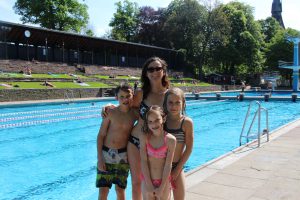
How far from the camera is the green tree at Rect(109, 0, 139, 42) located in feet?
190

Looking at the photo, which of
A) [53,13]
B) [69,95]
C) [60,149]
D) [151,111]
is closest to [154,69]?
Answer: [151,111]

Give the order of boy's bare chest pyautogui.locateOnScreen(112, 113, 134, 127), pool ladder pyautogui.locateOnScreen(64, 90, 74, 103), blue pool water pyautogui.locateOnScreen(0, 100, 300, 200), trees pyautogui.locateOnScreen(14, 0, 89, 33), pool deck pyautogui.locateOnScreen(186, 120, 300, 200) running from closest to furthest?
1. boy's bare chest pyautogui.locateOnScreen(112, 113, 134, 127)
2. pool deck pyautogui.locateOnScreen(186, 120, 300, 200)
3. blue pool water pyautogui.locateOnScreen(0, 100, 300, 200)
4. pool ladder pyautogui.locateOnScreen(64, 90, 74, 103)
5. trees pyautogui.locateOnScreen(14, 0, 89, 33)

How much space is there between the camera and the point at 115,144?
11.1 feet

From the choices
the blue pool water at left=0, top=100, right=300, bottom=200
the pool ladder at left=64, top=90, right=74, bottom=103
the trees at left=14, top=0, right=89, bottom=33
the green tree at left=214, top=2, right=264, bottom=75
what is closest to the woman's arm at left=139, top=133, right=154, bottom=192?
the blue pool water at left=0, top=100, right=300, bottom=200

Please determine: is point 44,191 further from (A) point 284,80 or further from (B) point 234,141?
(A) point 284,80

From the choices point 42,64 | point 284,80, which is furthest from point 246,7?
point 42,64

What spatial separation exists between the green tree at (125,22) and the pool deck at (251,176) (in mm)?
53355

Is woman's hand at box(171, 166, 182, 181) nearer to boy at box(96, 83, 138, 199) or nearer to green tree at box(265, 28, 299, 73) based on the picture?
boy at box(96, 83, 138, 199)

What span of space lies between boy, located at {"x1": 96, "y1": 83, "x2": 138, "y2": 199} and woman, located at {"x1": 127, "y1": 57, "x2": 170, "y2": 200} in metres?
0.11

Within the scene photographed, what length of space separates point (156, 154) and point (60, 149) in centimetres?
725

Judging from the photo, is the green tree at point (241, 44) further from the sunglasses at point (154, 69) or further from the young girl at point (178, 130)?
the young girl at point (178, 130)

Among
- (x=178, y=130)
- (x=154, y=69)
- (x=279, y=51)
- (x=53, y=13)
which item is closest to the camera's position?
(x=178, y=130)

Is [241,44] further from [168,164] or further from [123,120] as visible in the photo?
[168,164]

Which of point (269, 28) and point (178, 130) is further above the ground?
point (269, 28)
